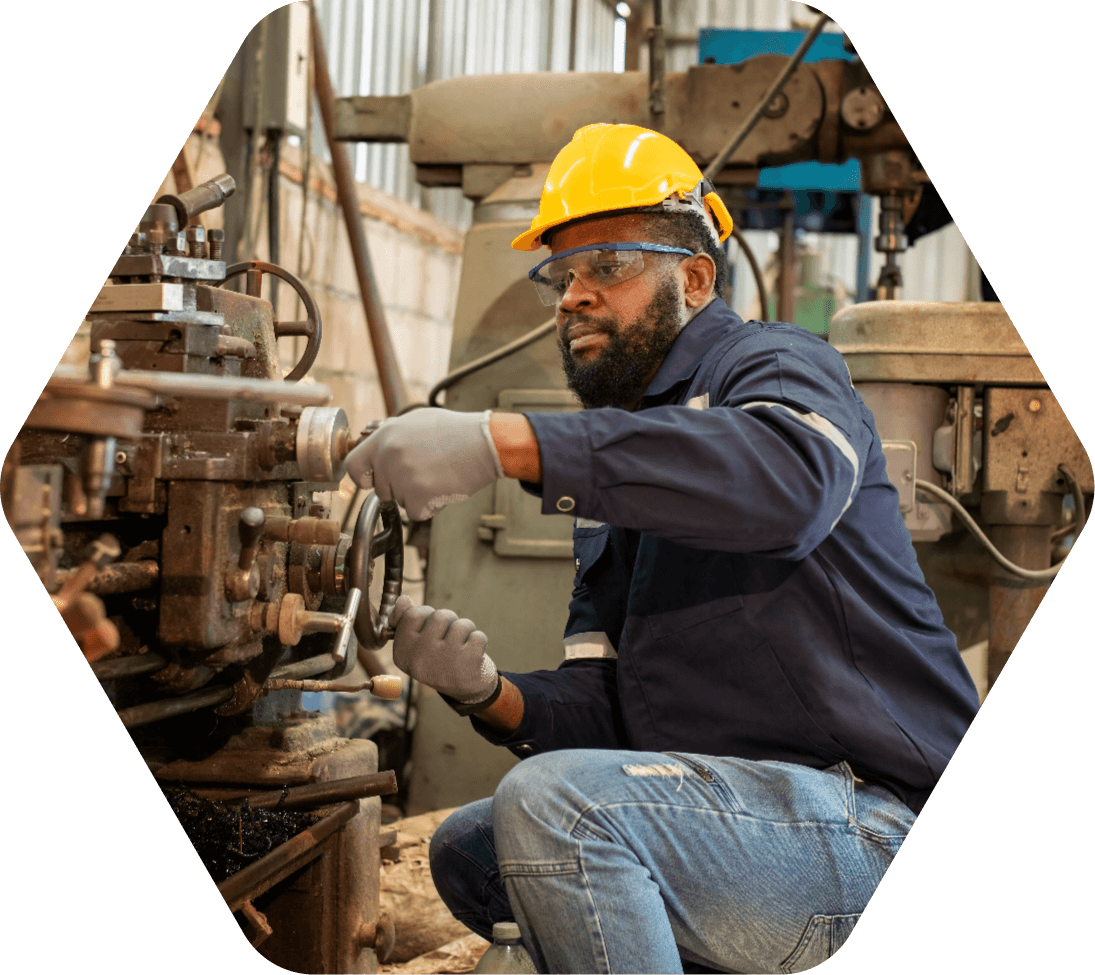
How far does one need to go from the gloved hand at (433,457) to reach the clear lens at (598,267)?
1.40 feet

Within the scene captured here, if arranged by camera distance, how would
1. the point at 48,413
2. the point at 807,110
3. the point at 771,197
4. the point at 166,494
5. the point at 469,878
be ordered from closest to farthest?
the point at 48,413 → the point at 166,494 → the point at 469,878 → the point at 807,110 → the point at 771,197

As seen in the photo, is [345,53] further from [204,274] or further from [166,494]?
[166,494]

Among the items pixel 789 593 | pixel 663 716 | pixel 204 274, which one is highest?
pixel 204 274

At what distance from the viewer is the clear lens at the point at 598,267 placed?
1.40 m

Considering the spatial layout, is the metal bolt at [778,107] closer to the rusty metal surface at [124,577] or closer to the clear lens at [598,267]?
the clear lens at [598,267]

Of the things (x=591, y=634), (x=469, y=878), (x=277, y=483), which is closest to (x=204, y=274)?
(x=277, y=483)

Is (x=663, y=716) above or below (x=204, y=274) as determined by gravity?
below

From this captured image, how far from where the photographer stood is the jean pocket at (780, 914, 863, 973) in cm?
116

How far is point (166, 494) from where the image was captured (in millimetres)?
1132

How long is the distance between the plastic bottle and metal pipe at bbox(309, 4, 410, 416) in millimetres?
1627

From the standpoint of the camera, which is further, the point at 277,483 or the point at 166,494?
the point at 277,483

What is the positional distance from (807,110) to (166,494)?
1.73 meters

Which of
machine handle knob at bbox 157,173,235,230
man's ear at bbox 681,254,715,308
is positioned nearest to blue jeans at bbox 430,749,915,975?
man's ear at bbox 681,254,715,308

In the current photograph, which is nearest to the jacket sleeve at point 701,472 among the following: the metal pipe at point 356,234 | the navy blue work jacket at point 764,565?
the navy blue work jacket at point 764,565
